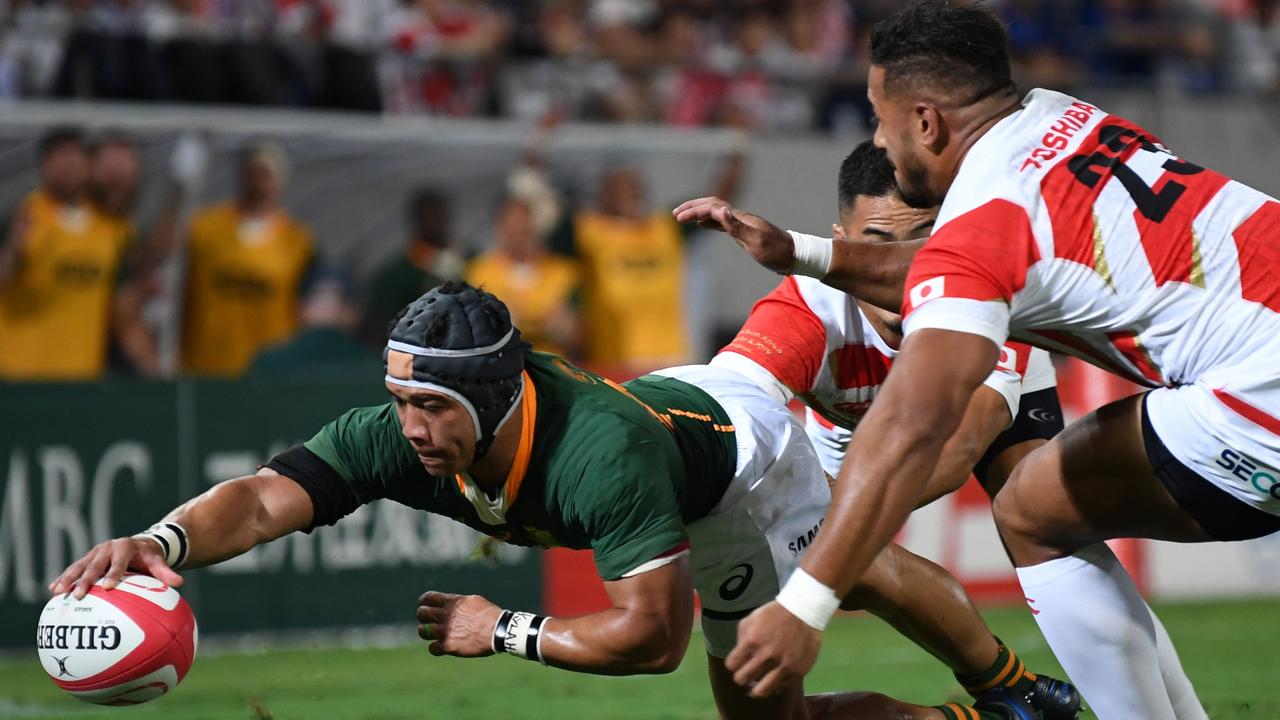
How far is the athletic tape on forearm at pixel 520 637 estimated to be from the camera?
471cm

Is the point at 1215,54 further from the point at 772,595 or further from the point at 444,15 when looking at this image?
the point at 772,595

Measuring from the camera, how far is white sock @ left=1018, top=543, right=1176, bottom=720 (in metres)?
5.10

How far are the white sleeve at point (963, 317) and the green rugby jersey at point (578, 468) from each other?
38.8 inches

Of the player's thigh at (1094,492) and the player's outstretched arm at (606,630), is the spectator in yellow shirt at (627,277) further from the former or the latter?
the player's outstretched arm at (606,630)

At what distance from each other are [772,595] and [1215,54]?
1510cm

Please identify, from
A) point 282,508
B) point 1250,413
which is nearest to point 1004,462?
point 1250,413

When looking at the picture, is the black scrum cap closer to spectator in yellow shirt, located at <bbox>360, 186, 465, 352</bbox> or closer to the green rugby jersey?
the green rugby jersey

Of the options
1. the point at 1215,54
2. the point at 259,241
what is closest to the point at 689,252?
the point at 259,241

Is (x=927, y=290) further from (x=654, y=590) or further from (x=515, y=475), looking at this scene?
(x=515, y=475)

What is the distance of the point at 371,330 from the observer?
40.5 ft

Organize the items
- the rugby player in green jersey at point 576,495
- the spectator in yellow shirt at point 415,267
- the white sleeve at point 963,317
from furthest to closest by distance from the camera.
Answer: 1. the spectator in yellow shirt at point 415,267
2. the rugby player in green jersey at point 576,495
3. the white sleeve at point 963,317

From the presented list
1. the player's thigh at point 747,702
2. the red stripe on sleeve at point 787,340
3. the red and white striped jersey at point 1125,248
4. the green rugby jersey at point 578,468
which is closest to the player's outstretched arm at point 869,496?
the red and white striped jersey at point 1125,248

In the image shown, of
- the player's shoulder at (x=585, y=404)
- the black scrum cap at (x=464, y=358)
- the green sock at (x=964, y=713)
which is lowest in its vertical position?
the green sock at (x=964, y=713)

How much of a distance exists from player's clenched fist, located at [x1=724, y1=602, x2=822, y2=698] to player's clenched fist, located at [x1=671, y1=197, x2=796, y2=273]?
1.46 meters
